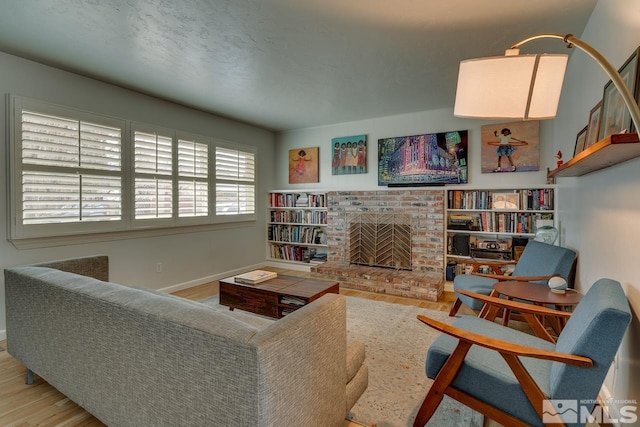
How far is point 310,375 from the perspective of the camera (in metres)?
1.14

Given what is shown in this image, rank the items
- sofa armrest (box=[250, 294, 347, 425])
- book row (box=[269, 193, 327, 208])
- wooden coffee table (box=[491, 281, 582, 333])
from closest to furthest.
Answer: sofa armrest (box=[250, 294, 347, 425]) < wooden coffee table (box=[491, 281, 582, 333]) < book row (box=[269, 193, 327, 208])

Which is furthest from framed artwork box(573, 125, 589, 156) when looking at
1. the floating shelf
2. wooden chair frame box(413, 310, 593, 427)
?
wooden chair frame box(413, 310, 593, 427)

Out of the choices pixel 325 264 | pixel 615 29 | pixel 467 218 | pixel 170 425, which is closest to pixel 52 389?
pixel 170 425

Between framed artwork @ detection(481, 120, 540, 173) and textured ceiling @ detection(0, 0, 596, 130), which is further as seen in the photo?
framed artwork @ detection(481, 120, 540, 173)

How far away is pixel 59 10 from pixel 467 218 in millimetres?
4311

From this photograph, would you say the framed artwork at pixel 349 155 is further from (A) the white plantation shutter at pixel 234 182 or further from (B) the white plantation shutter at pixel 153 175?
(B) the white plantation shutter at pixel 153 175

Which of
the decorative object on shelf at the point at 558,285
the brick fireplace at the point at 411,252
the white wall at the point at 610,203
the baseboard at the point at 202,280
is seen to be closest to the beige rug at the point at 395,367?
the brick fireplace at the point at 411,252

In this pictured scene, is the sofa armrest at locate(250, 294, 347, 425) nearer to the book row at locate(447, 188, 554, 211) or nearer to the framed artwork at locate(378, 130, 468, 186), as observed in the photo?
the book row at locate(447, 188, 554, 211)

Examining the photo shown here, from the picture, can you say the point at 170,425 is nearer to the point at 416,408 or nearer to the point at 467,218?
the point at 416,408

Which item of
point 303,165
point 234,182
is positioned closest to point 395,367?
point 234,182

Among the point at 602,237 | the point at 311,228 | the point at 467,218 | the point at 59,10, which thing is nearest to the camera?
the point at 602,237

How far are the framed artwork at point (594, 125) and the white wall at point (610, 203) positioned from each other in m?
0.14

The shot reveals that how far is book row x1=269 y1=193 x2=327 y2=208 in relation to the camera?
16.4ft

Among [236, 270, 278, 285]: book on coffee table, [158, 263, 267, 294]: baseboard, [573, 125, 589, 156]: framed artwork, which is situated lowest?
[158, 263, 267, 294]: baseboard
